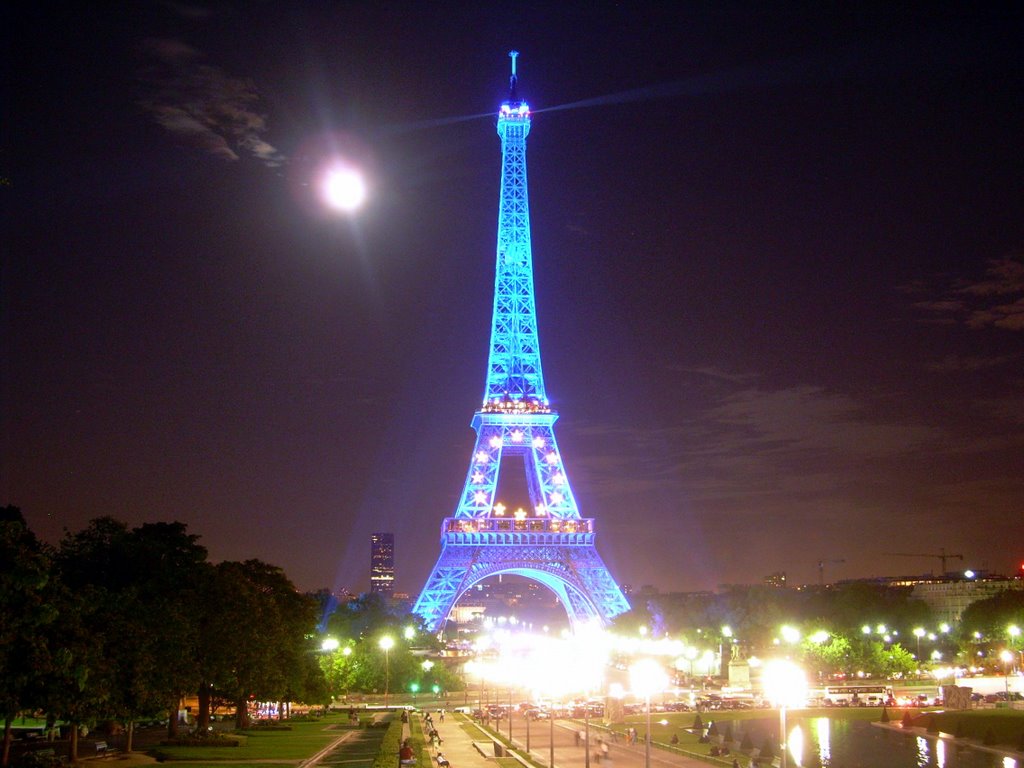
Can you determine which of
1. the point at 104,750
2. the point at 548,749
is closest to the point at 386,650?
the point at 548,749

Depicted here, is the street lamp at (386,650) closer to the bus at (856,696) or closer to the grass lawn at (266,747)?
the grass lawn at (266,747)

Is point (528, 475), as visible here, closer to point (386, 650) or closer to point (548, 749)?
point (386, 650)

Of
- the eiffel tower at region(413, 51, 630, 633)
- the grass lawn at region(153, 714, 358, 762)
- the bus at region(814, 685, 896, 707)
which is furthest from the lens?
the eiffel tower at region(413, 51, 630, 633)

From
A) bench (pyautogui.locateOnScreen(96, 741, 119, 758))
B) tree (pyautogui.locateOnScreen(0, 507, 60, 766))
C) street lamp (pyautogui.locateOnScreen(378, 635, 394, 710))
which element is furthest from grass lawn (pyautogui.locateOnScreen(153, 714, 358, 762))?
street lamp (pyautogui.locateOnScreen(378, 635, 394, 710))

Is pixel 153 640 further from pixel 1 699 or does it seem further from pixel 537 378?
pixel 537 378

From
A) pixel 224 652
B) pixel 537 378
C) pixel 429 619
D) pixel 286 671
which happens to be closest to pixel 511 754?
pixel 224 652

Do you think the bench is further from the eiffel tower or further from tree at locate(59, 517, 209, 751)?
the eiffel tower
